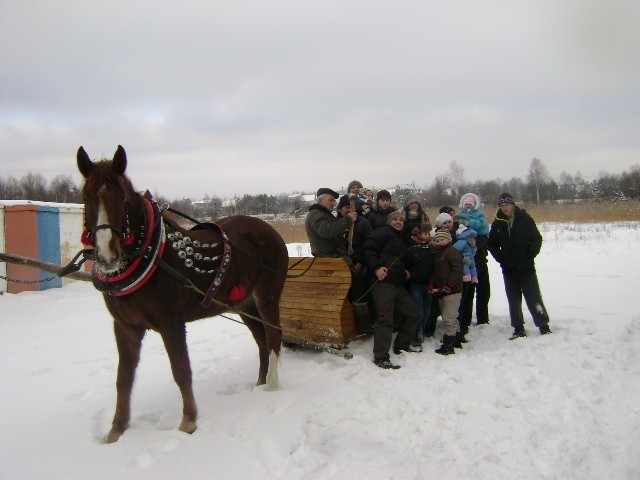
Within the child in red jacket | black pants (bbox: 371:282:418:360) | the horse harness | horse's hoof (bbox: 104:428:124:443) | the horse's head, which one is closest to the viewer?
the horse's head

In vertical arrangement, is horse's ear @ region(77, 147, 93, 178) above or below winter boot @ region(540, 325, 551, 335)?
above

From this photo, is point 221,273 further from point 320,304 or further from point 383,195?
point 383,195

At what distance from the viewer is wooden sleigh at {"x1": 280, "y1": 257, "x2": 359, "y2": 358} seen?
4.90 metres

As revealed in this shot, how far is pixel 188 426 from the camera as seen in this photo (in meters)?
3.23

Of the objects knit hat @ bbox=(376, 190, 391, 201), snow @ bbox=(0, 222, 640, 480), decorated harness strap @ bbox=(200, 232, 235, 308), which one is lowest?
snow @ bbox=(0, 222, 640, 480)

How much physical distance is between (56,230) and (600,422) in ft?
37.6

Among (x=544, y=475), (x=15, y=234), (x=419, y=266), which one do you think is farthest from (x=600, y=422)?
(x=15, y=234)

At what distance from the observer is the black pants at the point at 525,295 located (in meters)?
5.07

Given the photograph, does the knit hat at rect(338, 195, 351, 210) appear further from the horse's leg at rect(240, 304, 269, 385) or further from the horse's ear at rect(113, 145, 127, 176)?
the horse's ear at rect(113, 145, 127, 176)

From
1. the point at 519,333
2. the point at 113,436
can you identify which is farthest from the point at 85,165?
the point at 519,333

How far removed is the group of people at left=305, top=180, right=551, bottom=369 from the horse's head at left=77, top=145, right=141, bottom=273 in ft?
8.20

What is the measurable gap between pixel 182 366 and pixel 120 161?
1528 mm

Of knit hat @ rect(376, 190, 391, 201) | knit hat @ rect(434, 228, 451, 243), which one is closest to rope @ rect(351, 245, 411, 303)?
knit hat @ rect(434, 228, 451, 243)

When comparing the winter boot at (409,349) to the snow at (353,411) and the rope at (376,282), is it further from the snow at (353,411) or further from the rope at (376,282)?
the rope at (376,282)
